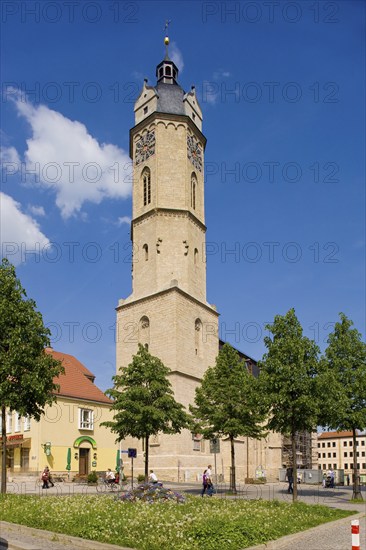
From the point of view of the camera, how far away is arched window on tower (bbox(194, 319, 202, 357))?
52934 millimetres

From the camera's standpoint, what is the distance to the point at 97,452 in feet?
161

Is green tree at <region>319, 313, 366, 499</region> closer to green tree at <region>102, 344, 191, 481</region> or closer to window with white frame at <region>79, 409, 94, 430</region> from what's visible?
green tree at <region>102, 344, 191, 481</region>

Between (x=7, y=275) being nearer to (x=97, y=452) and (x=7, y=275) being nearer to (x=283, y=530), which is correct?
(x=283, y=530)

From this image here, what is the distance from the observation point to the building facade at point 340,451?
143125 mm

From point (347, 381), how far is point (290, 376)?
7266mm

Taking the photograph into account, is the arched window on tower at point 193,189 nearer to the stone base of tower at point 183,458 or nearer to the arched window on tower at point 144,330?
the arched window on tower at point 144,330

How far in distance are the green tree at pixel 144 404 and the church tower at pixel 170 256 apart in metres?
14.8

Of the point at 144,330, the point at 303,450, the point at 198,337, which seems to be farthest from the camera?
the point at 303,450

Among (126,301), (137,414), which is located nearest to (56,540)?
(137,414)

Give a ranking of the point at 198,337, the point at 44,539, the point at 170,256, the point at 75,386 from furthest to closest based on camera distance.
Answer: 1. the point at 198,337
2. the point at 170,256
3. the point at 75,386
4. the point at 44,539

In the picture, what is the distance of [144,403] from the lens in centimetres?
3119

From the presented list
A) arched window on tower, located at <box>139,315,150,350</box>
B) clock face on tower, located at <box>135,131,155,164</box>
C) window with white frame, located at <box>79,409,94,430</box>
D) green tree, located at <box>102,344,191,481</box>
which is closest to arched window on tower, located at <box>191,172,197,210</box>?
clock face on tower, located at <box>135,131,155,164</box>

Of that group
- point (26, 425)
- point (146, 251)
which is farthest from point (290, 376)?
point (146, 251)

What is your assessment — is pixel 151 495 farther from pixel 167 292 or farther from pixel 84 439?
pixel 167 292
